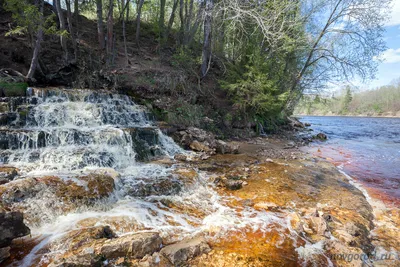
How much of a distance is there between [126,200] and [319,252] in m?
3.29

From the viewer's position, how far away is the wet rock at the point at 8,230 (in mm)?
2590

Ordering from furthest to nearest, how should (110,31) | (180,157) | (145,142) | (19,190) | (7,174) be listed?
(110,31) → (145,142) → (180,157) → (7,174) → (19,190)

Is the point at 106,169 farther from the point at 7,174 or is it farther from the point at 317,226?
the point at 317,226

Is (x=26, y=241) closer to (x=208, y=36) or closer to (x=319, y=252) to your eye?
(x=319, y=252)

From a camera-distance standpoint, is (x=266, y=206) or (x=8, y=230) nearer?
(x=8, y=230)

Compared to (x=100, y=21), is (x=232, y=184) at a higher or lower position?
lower

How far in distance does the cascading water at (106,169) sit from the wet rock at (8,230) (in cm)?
25

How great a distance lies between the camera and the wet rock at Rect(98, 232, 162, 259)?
2645 millimetres

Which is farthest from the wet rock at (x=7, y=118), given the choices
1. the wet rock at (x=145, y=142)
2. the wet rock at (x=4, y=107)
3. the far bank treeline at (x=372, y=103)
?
the far bank treeline at (x=372, y=103)

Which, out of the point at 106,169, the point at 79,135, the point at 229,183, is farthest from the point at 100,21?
the point at 229,183

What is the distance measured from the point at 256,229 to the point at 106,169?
3706 millimetres

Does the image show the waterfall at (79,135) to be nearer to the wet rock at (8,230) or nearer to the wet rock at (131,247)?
the wet rock at (8,230)

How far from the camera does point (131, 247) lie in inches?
106

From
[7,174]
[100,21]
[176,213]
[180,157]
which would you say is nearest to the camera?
[176,213]
